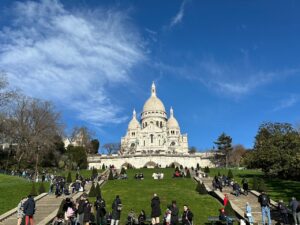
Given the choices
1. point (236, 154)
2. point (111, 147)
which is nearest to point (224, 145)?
point (236, 154)

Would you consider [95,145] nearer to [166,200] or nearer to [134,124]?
[134,124]

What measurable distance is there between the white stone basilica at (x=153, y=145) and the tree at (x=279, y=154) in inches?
1282

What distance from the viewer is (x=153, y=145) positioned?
101375mm

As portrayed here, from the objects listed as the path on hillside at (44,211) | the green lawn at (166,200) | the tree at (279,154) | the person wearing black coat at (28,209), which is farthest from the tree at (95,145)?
the person wearing black coat at (28,209)

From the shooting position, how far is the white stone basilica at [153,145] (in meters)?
75.4

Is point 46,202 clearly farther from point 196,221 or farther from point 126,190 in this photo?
point 196,221

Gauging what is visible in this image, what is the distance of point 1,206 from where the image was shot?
2242 cm

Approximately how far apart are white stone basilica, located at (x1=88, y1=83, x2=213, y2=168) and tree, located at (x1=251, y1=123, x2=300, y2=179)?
32.6 metres

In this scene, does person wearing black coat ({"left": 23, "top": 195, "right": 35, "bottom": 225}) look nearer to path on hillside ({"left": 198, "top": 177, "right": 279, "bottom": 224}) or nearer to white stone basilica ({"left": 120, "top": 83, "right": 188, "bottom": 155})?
path on hillside ({"left": 198, "top": 177, "right": 279, "bottom": 224})

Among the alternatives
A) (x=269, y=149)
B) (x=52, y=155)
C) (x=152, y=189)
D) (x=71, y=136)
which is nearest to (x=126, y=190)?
(x=152, y=189)

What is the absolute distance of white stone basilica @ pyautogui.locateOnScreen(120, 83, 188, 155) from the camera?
341 ft

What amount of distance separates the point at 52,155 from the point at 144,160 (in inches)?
812

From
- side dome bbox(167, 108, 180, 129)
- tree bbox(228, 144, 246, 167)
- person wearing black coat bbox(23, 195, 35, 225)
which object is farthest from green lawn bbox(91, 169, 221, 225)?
side dome bbox(167, 108, 180, 129)

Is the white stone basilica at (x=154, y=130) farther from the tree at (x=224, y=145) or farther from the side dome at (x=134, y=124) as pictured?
the tree at (x=224, y=145)
